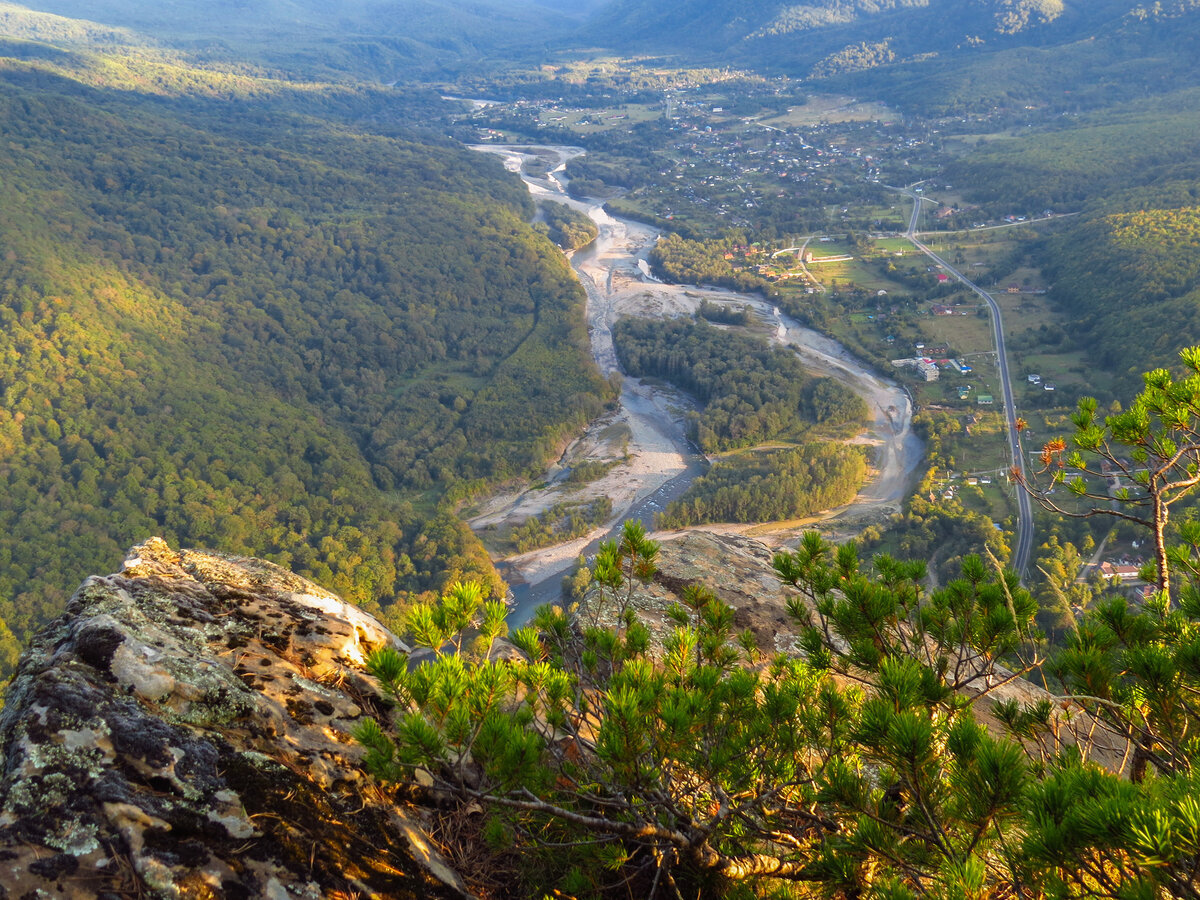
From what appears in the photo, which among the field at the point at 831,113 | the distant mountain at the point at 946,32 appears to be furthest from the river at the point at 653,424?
the distant mountain at the point at 946,32

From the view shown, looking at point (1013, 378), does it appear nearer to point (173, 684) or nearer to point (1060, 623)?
point (1060, 623)

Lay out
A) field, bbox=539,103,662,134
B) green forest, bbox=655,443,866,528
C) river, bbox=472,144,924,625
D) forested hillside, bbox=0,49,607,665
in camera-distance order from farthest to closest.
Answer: field, bbox=539,103,662,134
green forest, bbox=655,443,866,528
river, bbox=472,144,924,625
forested hillside, bbox=0,49,607,665

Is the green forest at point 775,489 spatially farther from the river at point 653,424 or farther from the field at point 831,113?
the field at point 831,113

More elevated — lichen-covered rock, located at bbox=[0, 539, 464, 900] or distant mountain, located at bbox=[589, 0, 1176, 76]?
distant mountain, located at bbox=[589, 0, 1176, 76]

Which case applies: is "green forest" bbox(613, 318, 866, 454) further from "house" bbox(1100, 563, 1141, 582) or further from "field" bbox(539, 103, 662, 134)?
"field" bbox(539, 103, 662, 134)

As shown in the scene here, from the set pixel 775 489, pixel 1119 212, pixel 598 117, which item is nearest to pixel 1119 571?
pixel 775 489

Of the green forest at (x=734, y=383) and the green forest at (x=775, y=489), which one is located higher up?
the green forest at (x=734, y=383)

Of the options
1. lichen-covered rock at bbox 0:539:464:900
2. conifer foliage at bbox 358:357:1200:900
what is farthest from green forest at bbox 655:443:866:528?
lichen-covered rock at bbox 0:539:464:900
